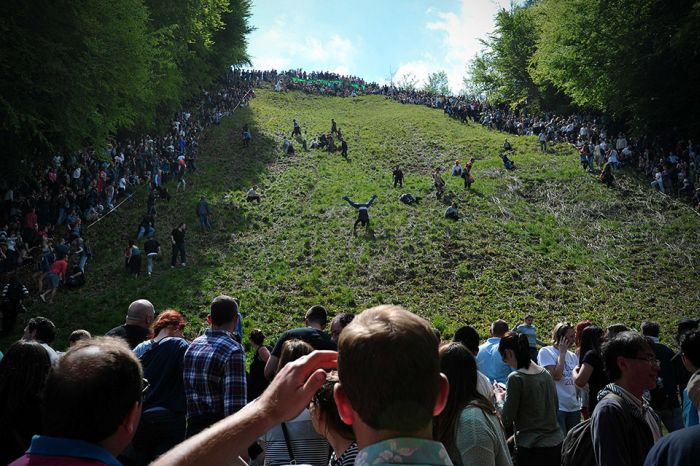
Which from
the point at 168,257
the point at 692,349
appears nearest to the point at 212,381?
the point at 692,349

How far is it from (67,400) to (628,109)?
122 feet

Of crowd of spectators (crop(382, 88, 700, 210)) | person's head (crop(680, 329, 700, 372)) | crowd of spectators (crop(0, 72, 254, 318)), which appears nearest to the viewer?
person's head (crop(680, 329, 700, 372))

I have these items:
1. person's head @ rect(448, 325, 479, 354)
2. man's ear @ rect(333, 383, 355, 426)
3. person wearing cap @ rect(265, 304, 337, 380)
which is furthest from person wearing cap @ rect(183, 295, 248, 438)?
man's ear @ rect(333, 383, 355, 426)

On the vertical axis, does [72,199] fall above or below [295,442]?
above

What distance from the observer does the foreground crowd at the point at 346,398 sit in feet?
6.21

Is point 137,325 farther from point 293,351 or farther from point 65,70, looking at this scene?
point 65,70

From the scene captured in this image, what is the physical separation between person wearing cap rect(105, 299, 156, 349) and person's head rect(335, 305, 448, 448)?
4470mm

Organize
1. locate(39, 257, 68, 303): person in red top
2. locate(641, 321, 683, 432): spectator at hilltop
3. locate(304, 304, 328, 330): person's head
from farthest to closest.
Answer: locate(39, 257, 68, 303): person in red top
locate(304, 304, 328, 330): person's head
locate(641, 321, 683, 432): spectator at hilltop

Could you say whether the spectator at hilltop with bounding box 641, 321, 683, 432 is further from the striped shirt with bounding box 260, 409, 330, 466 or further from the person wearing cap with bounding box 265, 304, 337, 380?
the striped shirt with bounding box 260, 409, 330, 466

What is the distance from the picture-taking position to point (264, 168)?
3384 cm

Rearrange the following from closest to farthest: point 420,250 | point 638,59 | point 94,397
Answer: point 94,397
point 420,250
point 638,59

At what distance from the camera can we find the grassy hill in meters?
17.3

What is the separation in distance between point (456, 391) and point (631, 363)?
52.0 inches

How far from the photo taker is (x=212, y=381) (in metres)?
4.90
